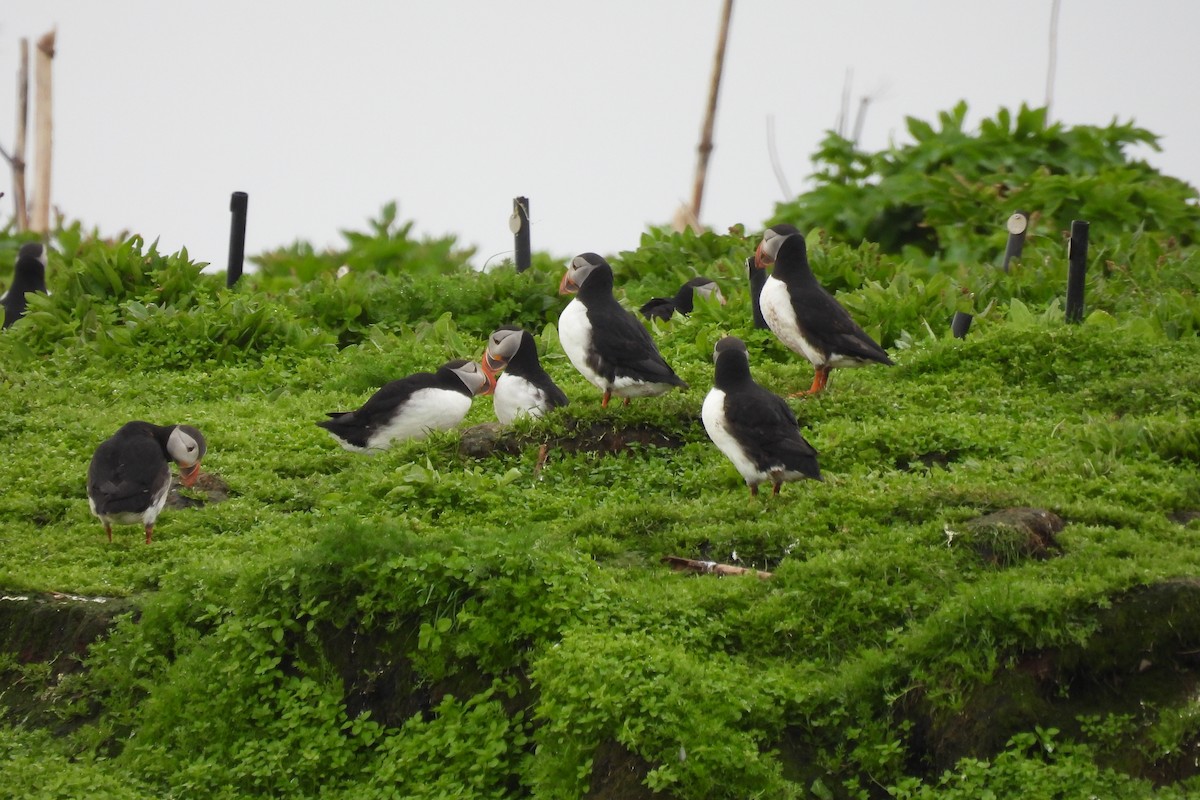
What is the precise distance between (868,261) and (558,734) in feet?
31.6

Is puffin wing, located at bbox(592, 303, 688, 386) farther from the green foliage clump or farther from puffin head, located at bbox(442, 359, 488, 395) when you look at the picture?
the green foliage clump

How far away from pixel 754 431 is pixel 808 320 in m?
2.31

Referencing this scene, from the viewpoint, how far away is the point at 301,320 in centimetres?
1466

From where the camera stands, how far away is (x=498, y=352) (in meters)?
11.4

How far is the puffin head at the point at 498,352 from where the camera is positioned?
1125 cm

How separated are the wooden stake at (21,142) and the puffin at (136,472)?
1669 cm

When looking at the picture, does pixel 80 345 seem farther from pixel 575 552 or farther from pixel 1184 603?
pixel 1184 603

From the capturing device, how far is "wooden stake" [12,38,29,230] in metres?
24.5

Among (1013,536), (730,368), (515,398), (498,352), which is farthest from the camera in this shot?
(498,352)

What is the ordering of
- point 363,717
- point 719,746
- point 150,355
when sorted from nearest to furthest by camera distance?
point 719,746, point 363,717, point 150,355

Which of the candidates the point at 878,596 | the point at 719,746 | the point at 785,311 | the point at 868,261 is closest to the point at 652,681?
the point at 719,746

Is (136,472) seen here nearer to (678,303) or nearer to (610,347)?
(610,347)

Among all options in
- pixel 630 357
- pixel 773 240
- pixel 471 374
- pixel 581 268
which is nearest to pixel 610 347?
pixel 630 357

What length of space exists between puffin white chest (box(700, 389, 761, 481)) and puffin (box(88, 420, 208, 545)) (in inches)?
128
